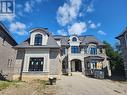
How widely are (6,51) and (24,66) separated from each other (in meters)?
5.03

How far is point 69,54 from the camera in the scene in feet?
108

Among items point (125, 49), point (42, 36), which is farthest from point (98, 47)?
point (42, 36)

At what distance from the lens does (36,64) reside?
2106 cm

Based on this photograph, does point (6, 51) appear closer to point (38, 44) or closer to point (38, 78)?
point (38, 44)

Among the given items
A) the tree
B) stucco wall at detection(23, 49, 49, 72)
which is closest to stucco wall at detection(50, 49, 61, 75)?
stucco wall at detection(23, 49, 49, 72)

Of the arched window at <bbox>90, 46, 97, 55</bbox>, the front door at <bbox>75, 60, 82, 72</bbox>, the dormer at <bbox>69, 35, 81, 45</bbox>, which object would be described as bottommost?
the front door at <bbox>75, 60, 82, 72</bbox>

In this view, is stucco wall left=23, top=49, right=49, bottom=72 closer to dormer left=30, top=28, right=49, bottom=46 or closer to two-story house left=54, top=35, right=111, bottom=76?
dormer left=30, top=28, right=49, bottom=46

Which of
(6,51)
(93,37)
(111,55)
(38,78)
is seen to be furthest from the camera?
(111,55)

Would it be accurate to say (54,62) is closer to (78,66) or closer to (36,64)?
(36,64)

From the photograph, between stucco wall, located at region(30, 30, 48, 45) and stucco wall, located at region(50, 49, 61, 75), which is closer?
stucco wall, located at region(50, 49, 61, 75)

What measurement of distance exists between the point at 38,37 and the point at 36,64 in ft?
14.3

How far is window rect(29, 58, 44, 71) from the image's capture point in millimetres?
20847

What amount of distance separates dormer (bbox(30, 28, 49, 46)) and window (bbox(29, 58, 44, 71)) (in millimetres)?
2521

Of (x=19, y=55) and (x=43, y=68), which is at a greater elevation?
(x=19, y=55)
